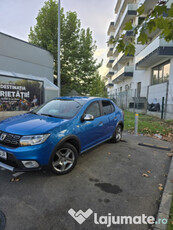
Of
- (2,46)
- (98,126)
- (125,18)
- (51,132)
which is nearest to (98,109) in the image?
(98,126)

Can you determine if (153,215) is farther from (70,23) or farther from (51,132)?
(70,23)

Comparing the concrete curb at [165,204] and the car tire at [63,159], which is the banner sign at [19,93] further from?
the concrete curb at [165,204]

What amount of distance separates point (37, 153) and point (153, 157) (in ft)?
10.7

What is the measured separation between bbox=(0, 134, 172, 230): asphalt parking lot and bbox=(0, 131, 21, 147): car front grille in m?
0.76

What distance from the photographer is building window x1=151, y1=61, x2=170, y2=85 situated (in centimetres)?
1132

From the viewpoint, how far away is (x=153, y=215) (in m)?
2.00

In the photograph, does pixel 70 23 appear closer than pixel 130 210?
No

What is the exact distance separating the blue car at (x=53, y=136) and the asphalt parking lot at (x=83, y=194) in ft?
1.20

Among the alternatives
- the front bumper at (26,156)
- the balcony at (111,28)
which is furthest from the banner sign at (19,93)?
the balcony at (111,28)

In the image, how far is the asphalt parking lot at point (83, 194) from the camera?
73.5 inches

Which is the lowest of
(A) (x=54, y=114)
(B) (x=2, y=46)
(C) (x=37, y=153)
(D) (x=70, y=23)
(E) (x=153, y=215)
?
(E) (x=153, y=215)

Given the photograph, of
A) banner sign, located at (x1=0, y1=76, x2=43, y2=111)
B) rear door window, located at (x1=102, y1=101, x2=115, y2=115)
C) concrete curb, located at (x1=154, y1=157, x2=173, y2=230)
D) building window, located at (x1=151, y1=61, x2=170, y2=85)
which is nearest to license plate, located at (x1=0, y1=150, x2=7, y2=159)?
concrete curb, located at (x1=154, y1=157, x2=173, y2=230)

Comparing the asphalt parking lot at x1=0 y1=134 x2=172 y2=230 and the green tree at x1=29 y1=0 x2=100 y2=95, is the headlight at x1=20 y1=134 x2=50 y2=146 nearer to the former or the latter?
the asphalt parking lot at x1=0 y1=134 x2=172 y2=230

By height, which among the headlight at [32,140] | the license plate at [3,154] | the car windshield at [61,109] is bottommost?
the license plate at [3,154]
